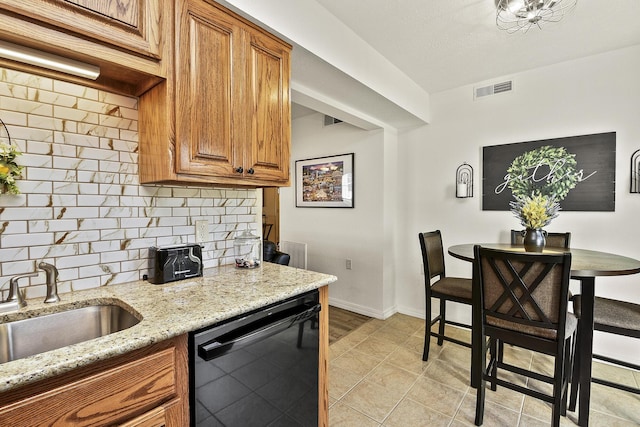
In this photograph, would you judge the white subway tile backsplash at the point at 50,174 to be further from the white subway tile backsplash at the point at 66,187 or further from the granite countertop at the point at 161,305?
the granite countertop at the point at 161,305

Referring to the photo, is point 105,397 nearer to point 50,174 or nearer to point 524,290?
point 50,174

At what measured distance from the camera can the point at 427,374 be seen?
2373mm

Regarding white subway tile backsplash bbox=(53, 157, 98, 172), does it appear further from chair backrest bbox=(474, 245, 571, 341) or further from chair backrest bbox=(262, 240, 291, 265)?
chair backrest bbox=(262, 240, 291, 265)

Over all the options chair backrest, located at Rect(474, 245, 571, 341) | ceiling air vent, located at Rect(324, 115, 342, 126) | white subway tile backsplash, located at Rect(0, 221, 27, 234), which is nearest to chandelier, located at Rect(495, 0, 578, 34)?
chair backrest, located at Rect(474, 245, 571, 341)

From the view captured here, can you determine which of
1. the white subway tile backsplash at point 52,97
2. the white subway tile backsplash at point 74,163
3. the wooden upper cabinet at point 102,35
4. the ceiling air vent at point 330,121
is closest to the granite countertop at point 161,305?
the white subway tile backsplash at point 74,163

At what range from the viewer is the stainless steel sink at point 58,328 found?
103 centimetres

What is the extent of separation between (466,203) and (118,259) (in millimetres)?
3084

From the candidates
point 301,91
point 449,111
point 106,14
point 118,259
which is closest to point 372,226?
point 449,111

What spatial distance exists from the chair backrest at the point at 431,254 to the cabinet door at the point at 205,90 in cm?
175

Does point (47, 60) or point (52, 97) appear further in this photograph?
point (52, 97)

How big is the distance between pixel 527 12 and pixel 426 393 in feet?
8.57

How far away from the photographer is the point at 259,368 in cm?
123

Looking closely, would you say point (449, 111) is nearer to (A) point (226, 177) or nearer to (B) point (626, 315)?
(B) point (626, 315)

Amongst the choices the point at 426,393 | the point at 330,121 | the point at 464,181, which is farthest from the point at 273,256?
the point at 464,181
